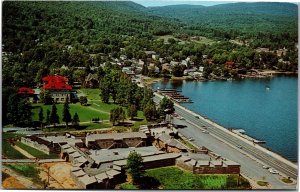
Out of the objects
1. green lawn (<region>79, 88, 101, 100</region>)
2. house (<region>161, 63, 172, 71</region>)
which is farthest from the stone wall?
house (<region>161, 63, 172, 71</region>)

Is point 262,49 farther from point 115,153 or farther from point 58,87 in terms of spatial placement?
point 58,87

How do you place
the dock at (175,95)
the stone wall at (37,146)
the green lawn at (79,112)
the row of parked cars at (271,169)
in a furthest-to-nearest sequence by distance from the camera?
the dock at (175,95) < the green lawn at (79,112) < the stone wall at (37,146) < the row of parked cars at (271,169)

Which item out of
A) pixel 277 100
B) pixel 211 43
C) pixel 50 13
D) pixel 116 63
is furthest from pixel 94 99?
pixel 277 100

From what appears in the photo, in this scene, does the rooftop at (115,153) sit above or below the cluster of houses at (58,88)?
below

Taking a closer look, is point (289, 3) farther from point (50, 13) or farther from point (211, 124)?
point (50, 13)

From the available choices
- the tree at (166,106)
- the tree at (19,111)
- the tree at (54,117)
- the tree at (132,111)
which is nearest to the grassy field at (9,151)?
the tree at (19,111)

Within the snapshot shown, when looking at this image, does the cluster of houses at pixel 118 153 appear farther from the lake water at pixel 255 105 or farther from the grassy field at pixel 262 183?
the lake water at pixel 255 105

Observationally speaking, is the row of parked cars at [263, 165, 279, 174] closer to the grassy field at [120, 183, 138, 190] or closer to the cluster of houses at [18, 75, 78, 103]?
the grassy field at [120, 183, 138, 190]

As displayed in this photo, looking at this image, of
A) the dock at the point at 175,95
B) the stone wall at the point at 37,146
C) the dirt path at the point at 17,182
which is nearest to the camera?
the dirt path at the point at 17,182
